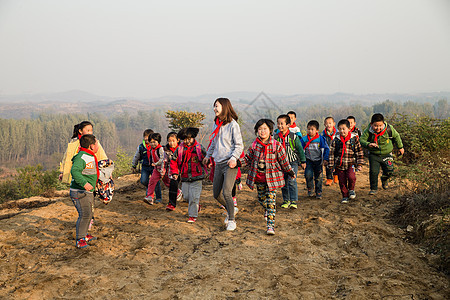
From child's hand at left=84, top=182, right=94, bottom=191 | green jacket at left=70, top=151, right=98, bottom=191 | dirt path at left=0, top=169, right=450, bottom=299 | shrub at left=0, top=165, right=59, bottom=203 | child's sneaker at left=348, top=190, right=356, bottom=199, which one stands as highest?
green jacket at left=70, top=151, right=98, bottom=191

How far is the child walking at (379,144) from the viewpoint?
6.79 meters

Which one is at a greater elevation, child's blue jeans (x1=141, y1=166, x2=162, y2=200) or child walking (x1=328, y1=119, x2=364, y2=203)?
child walking (x1=328, y1=119, x2=364, y2=203)

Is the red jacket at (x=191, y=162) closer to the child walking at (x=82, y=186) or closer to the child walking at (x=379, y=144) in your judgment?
the child walking at (x=82, y=186)

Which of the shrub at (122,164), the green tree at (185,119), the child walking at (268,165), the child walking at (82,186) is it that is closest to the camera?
the child walking at (82,186)

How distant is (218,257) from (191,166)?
198 cm

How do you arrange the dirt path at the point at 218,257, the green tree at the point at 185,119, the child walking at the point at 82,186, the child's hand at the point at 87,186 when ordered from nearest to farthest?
1. the dirt path at the point at 218,257
2. the child's hand at the point at 87,186
3. the child walking at the point at 82,186
4. the green tree at the point at 185,119

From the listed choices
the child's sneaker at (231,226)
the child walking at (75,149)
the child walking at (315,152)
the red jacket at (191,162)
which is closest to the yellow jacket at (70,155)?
the child walking at (75,149)

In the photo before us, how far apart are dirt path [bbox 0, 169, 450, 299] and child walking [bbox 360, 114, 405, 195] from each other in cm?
78

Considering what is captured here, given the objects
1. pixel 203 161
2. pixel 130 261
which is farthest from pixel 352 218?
pixel 130 261

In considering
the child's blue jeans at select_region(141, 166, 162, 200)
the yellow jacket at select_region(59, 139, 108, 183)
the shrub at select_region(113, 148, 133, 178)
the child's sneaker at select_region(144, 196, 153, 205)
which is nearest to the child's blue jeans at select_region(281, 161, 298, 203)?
the child's blue jeans at select_region(141, 166, 162, 200)

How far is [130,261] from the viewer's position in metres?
4.09

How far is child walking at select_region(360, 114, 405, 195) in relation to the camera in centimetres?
679

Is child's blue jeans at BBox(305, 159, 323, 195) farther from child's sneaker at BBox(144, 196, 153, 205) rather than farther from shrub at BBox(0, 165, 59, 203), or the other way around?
shrub at BBox(0, 165, 59, 203)

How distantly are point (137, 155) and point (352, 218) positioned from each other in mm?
4789
